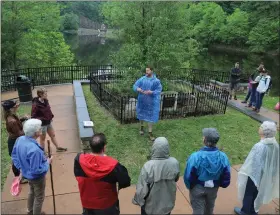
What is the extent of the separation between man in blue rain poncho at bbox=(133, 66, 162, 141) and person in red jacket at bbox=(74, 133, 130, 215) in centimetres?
372

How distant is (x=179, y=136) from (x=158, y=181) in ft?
14.1

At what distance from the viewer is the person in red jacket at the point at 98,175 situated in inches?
112

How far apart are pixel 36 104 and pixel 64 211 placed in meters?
2.10

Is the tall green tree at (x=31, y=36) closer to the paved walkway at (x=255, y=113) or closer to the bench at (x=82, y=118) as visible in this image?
the bench at (x=82, y=118)

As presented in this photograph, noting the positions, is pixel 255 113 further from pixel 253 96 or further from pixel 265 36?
pixel 265 36

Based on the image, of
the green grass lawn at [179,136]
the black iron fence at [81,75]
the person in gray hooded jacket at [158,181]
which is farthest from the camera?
the black iron fence at [81,75]

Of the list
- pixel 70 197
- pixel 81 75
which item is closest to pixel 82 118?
pixel 70 197

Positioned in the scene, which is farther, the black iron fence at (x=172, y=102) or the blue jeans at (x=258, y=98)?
the blue jeans at (x=258, y=98)

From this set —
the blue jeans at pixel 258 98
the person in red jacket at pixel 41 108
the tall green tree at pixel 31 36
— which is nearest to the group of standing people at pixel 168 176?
the person in red jacket at pixel 41 108

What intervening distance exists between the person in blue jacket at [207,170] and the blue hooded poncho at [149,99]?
131 inches

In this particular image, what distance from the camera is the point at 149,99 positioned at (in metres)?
6.76

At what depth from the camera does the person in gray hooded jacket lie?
3.08 metres

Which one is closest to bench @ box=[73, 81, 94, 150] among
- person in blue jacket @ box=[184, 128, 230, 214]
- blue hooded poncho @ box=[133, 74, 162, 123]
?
blue hooded poncho @ box=[133, 74, 162, 123]

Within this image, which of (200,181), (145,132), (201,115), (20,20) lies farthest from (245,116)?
(20,20)
